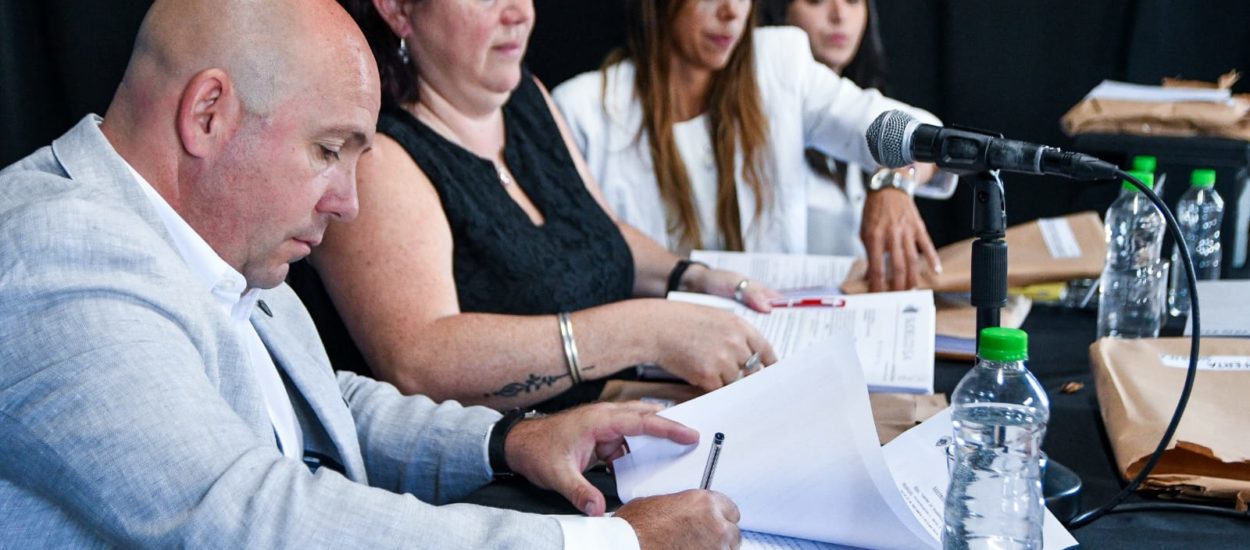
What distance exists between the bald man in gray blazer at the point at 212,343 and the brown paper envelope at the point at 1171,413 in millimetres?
464

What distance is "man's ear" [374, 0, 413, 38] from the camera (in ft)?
5.35

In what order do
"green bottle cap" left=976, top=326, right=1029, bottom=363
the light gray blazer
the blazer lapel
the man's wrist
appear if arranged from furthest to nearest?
the man's wrist < the blazer lapel < "green bottle cap" left=976, top=326, right=1029, bottom=363 < the light gray blazer

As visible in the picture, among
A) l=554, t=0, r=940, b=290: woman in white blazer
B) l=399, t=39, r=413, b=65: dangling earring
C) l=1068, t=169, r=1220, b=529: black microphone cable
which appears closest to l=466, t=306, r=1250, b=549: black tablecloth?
l=1068, t=169, r=1220, b=529: black microphone cable

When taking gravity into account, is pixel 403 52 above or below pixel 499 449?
above

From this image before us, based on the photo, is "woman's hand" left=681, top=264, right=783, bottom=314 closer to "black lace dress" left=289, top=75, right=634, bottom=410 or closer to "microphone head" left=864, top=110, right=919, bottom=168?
"black lace dress" left=289, top=75, right=634, bottom=410

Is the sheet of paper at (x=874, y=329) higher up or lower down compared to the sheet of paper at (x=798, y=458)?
lower down

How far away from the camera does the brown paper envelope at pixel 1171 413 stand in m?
1.08

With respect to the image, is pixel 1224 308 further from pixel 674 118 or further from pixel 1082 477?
pixel 674 118

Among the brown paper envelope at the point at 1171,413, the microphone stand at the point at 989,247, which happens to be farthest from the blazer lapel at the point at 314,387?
the brown paper envelope at the point at 1171,413

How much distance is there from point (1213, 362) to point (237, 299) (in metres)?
1.11

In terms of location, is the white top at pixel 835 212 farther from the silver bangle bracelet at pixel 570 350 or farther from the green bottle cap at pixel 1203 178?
the silver bangle bracelet at pixel 570 350

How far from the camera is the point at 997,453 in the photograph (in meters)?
1.01

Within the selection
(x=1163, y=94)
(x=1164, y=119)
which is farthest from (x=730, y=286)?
(x=1163, y=94)

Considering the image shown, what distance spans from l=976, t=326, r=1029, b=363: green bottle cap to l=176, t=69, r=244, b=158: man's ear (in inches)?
25.7
